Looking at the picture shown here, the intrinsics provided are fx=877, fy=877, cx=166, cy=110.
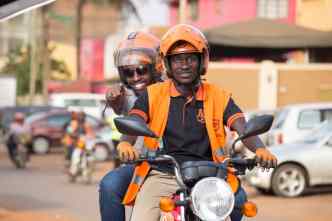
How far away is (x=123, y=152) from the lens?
4.52 metres

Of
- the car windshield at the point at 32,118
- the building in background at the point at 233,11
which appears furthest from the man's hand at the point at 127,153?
the building in background at the point at 233,11

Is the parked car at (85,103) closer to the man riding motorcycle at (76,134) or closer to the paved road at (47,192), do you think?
the paved road at (47,192)

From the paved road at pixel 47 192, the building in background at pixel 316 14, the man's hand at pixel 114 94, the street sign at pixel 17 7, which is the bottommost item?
the paved road at pixel 47 192

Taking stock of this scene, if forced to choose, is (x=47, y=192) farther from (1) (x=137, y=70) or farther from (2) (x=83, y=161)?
(1) (x=137, y=70)

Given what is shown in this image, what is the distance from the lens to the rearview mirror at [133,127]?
14.2ft

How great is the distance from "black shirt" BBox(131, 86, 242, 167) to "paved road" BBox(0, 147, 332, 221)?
269 inches

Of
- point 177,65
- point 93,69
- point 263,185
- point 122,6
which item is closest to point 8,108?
point 122,6

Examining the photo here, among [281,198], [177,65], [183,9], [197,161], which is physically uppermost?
[183,9]

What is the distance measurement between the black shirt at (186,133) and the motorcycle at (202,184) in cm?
21

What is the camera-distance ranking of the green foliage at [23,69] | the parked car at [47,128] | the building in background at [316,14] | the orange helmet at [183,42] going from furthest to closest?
the green foliage at [23,69] → the building in background at [316,14] → the parked car at [47,128] → the orange helmet at [183,42]

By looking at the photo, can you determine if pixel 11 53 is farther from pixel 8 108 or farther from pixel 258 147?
pixel 258 147

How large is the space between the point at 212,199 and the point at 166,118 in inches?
28.0

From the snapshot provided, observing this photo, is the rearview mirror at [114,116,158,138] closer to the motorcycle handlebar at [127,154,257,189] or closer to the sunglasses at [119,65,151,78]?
the motorcycle handlebar at [127,154,257,189]

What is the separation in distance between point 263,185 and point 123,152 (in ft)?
35.2
